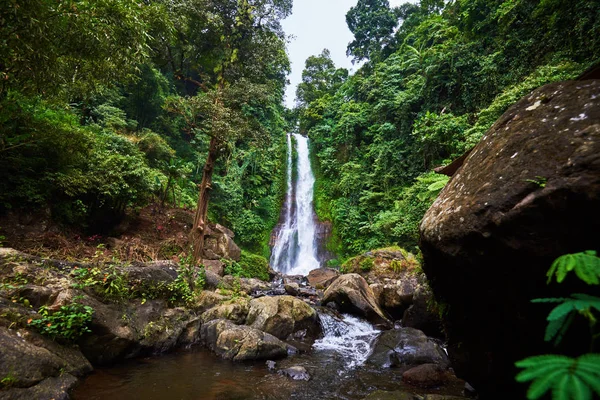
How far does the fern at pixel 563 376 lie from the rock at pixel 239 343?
17.2ft

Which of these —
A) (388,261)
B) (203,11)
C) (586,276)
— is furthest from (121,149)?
(586,276)

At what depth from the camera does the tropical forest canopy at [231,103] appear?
16.9 feet

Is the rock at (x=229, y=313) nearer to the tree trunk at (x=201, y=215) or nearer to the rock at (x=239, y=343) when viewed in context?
the rock at (x=239, y=343)

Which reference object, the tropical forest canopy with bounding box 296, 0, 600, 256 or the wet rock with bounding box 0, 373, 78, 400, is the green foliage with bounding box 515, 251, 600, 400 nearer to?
the wet rock with bounding box 0, 373, 78, 400

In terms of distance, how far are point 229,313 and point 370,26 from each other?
32.4m

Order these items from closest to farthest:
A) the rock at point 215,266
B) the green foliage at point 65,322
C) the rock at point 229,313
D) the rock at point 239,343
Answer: the green foliage at point 65,322 → the rock at point 239,343 → the rock at point 229,313 → the rock at point 215,266

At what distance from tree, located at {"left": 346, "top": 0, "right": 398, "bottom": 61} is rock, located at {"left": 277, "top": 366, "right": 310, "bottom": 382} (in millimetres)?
28906

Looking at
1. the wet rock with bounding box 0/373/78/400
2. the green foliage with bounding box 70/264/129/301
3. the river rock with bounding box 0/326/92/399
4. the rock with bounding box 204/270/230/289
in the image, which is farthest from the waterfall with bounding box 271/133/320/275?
the wet rock with bounding box 0/373/78/400

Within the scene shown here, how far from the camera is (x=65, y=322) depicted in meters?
4.05

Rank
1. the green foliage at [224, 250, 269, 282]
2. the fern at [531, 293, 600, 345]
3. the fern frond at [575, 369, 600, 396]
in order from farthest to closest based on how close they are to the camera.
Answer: the green foliage at [224, 250, 269, 282] < the fern at [531, 293, 600, 345] < the fern frond at [575, 369, 600, 396]

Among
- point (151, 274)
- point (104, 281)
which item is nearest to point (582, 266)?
point (104, 281)

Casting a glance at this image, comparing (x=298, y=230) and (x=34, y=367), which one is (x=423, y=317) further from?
(x=298, y=230)

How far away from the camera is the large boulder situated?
1.69 meters

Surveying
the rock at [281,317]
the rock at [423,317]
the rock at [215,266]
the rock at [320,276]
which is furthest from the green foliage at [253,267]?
the rock at [423,317]
